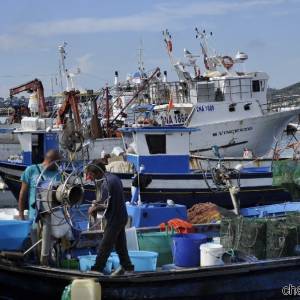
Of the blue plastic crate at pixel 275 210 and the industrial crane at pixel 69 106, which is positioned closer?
the blue plastic crate at pixel 275 210

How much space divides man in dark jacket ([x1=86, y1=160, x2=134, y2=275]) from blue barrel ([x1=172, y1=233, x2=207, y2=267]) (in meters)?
0.96

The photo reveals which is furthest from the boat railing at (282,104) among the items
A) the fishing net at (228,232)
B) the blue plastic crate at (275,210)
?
the fishing net at (228,232)

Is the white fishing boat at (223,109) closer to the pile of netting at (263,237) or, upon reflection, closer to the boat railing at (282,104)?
the boat railing at (282,104)

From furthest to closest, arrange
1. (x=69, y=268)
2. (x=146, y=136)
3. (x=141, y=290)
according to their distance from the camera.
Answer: (x=146, y=136), (x=69, y=268), (x=141, y=290)

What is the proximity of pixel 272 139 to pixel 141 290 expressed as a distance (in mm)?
17324

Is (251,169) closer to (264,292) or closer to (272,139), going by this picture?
(272,139)

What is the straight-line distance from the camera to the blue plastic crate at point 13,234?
7.66 metres

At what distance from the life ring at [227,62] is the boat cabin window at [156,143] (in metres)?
5.31

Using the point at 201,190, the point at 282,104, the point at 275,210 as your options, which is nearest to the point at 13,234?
the point at 275,210

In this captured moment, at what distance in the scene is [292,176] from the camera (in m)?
12.9

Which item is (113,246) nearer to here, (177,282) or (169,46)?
(177,282)

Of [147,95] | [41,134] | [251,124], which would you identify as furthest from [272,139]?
[41,134]

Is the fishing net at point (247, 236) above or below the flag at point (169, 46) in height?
below

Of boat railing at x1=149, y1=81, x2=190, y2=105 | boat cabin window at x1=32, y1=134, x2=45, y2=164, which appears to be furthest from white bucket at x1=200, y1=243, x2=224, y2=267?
boat railing at x1=149, y1=81, x2=190, y2=105
